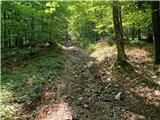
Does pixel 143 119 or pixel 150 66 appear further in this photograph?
pixel 150 66

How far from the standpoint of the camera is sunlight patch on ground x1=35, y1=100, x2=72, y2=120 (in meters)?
10.2

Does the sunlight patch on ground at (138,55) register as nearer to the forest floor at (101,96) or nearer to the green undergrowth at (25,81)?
the forest floor at (101,96)

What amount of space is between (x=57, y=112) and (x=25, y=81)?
22.1 feet

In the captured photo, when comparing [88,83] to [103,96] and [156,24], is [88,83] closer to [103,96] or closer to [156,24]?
[103,96]

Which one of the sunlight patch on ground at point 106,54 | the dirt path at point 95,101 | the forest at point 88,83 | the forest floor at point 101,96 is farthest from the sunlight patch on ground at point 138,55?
the dirt path at point 95,101

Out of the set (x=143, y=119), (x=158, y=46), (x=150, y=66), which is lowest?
(x=143, y=119)

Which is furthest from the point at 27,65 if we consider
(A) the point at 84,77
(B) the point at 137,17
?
(B) the point at 137,17

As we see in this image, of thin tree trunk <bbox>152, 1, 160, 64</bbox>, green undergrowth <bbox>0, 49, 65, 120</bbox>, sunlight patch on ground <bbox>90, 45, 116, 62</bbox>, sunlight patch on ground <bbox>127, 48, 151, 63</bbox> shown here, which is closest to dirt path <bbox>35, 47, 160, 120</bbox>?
green undergrowth <bbox>0, 49, 65, 120</bbox>

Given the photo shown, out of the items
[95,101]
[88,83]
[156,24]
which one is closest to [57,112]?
[95,101]

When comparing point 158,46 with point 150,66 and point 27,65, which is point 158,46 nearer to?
point 150,66

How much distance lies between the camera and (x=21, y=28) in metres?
26.4

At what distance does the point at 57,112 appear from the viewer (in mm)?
10711

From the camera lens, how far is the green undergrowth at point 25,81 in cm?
1353

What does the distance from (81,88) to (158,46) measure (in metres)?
5.59
